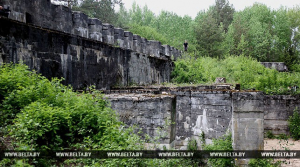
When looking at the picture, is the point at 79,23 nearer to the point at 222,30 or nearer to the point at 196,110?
the point at 196,110

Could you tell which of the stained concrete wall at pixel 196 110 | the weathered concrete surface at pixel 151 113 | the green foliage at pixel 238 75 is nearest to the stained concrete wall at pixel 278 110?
the green foliage at pixel 238 75

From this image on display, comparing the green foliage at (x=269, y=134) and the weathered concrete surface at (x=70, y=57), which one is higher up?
the weathered concrete surface at (x=70, y=57)

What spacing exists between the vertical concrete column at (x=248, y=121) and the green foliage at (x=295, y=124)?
519cm

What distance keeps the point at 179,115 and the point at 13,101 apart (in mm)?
3689

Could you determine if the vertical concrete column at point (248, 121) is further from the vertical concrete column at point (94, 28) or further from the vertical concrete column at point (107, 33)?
the vertical concrete column at point (107, 33)

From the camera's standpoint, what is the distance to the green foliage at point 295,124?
10164 mm

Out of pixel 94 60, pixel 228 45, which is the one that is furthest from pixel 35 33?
pixel 228 45

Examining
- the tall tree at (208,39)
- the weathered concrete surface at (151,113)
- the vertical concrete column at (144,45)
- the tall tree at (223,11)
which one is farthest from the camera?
the tall tree at (223,11)

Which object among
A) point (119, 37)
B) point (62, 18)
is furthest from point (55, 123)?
point (119, 37)

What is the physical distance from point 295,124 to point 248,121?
5647 mm

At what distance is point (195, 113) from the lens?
668cm

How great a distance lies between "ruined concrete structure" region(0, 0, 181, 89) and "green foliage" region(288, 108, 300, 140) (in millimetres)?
6320

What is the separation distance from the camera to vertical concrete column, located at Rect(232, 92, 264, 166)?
5.88 meters

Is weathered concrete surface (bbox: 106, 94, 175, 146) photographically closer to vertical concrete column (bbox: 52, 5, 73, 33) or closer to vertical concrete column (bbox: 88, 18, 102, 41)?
vertical concrete column (bbox: 52, 5, 73, 33)
